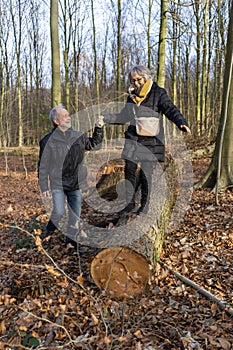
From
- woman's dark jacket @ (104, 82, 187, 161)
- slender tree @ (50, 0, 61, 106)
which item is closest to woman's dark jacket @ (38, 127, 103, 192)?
woman's dark jacket @ (104, 82, 187, 161)

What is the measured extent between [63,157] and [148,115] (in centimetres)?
126

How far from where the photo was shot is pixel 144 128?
4137 mm

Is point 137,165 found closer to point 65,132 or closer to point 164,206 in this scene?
point 164,206

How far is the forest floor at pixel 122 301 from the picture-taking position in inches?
104

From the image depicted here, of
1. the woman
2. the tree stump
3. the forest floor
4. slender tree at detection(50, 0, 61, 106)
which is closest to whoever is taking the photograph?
the forest floor

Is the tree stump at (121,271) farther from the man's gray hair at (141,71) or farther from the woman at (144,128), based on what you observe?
the man's gray hair at (141,71)

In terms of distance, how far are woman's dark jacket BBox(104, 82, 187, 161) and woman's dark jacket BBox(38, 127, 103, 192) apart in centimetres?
41

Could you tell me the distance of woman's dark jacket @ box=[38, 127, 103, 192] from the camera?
413 centimetres

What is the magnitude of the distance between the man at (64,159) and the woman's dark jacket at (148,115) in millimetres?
411

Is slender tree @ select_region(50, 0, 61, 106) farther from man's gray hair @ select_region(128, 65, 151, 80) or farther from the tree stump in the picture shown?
the tree stump

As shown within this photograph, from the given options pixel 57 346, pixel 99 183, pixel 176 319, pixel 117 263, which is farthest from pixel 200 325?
pixel 99 183

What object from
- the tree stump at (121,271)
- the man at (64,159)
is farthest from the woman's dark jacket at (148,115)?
the tree stump at (121,271)

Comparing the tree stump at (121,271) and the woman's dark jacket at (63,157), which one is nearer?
the tree stump at (121,271)

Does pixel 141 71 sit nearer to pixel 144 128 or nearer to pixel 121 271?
pixel 144 128
